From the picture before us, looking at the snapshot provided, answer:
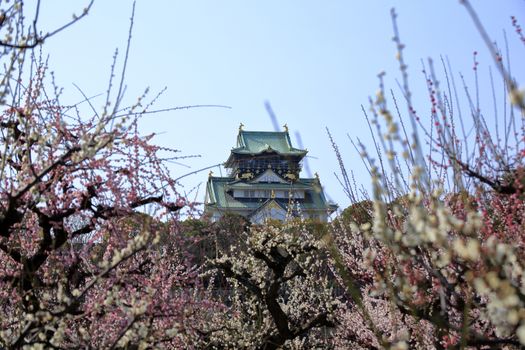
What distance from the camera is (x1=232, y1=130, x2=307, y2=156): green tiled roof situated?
45.8 metres

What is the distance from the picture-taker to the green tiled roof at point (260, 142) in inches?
1802

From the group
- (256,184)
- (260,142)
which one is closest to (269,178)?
(256,184)

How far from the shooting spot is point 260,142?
154 ft

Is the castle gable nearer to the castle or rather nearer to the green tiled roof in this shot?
the castle

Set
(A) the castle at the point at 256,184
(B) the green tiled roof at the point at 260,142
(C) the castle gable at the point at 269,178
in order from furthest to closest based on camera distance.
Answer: (B) the green tiled roof at the point at 260,142
(C) the castle gable at the point at 269,178
(A) the castle at the point at 256,184

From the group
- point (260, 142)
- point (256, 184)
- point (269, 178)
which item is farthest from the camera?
point (260, 142)

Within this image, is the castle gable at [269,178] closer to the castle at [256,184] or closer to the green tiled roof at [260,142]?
the castle at [256,184]

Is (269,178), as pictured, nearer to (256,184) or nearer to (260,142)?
(256,184)

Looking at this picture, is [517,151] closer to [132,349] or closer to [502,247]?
[502,247]

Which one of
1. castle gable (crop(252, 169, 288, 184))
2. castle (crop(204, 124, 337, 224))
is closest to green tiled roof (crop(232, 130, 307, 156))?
castle (crop(204, 124, 337, 224))

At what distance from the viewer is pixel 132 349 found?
369 cm

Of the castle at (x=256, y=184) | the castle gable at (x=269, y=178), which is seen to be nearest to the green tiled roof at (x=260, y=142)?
the castle at (x=256, y=184)

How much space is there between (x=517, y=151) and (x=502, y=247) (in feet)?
8.03

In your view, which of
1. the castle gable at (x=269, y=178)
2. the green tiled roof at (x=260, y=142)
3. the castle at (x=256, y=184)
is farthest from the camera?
the green tiled roof at (x=260, y=142)
